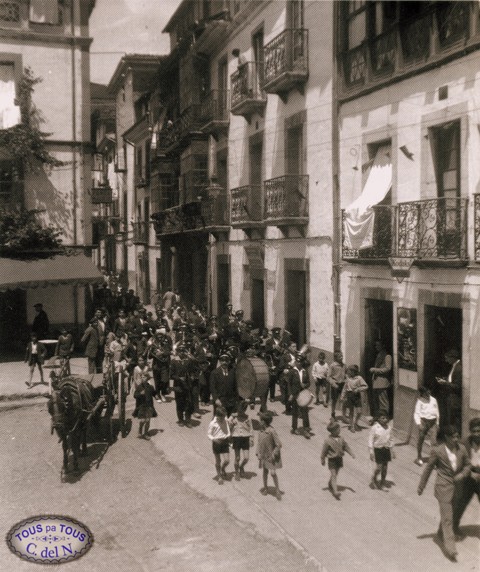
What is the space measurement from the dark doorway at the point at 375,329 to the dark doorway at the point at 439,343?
2.01m

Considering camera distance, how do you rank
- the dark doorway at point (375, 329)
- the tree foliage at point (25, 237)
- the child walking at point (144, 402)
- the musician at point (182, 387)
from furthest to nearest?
1. the tree foliage at point (25, 237)
2. the dark doorway at point (375, 329)
3. the musician at point (182, 387)
4. the child walking at point (144, 402)

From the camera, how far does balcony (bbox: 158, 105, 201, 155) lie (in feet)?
89.5

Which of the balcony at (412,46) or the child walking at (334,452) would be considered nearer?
the child walking at (334,452)

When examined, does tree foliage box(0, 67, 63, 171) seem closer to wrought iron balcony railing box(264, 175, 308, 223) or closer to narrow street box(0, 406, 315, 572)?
wrought iron balcony railing box(264, 175, 308, 223)

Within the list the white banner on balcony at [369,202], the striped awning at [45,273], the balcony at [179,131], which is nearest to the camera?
the white banner on balcony at [369,202]

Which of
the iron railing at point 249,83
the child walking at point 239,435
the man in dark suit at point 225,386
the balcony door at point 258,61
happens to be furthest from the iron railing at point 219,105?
the child walking at point 239,435

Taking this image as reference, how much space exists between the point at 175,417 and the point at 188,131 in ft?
48.6

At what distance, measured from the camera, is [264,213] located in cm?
2112

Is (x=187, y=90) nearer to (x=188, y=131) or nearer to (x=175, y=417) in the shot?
(x=188, y=131)

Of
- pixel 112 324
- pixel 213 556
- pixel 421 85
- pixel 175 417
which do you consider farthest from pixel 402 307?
pixel 112 324

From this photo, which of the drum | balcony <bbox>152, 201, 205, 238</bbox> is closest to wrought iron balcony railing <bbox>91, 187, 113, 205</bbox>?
balcony <bbox>152, 201, 205, 238</bbox>

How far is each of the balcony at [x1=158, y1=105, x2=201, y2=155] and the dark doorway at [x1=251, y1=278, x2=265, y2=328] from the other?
7348 millimetres

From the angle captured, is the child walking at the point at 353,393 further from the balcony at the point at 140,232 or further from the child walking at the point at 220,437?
the balcony at the point at 140,232

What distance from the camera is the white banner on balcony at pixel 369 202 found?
15.1 metres
